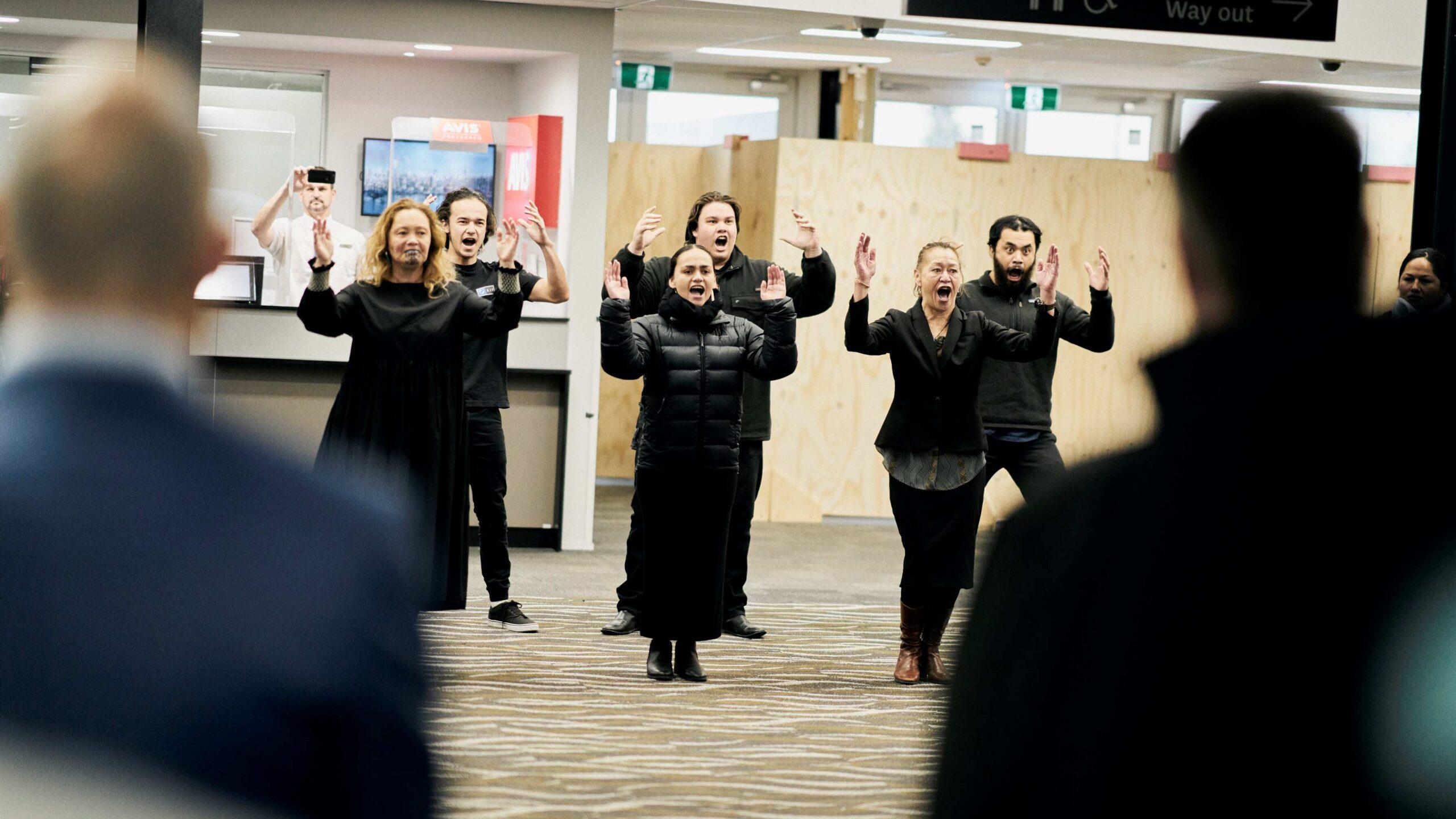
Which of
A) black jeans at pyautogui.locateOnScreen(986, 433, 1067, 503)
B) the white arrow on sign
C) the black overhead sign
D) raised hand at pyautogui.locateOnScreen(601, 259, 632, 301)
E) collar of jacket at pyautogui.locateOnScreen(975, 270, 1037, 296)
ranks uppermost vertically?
the white arrow on sign

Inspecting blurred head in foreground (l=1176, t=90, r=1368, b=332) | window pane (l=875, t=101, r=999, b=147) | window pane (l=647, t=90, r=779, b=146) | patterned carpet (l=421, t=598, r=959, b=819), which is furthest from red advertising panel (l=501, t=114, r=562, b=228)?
blurred head in foreground (l=1176, t=90, r=1368, b=332)

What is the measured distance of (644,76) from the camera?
40.2 feet

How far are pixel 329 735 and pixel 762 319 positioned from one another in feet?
18.8

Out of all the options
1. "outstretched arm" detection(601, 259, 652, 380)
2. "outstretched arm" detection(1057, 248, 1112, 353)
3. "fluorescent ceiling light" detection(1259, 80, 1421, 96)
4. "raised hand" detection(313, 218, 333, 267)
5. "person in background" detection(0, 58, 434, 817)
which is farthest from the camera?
"fluorescent ceiling light" detection(1259, 80, 1421, 96)

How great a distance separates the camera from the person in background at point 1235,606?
122 cm

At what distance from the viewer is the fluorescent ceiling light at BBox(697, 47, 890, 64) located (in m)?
11.6

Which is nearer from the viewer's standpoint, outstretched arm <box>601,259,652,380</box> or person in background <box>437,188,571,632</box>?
outstretched arm <box>601,259,652,380</box>

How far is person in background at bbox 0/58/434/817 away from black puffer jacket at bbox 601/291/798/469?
4634 mm

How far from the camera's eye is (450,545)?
588cm

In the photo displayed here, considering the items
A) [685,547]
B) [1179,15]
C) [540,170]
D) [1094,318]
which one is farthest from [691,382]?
[540,170]

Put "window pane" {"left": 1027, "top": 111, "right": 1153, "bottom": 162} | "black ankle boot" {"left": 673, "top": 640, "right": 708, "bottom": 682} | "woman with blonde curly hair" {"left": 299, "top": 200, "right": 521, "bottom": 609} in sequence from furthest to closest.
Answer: "window pane" {"left": 1027, "top": 111, "right": 1153, "bottom": 162} < "black ankle boot" {"left": 673, "top": 640, "right": 708, "bottom": 682} < "woman with blonde curly hair" {"left": 299, "top": 200, "right": 521, "bottom": 609}

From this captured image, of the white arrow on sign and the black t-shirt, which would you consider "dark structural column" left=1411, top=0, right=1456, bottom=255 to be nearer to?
the white arrow on sign

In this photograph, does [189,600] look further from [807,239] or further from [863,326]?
[807,239]

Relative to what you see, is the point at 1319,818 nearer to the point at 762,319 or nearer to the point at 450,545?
the point at 450,545
